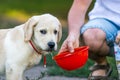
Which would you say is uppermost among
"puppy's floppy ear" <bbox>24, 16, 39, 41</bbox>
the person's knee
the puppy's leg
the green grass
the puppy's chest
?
the green grass

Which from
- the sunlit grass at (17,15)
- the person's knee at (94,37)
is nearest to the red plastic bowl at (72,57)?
the person's knee at (94,37)

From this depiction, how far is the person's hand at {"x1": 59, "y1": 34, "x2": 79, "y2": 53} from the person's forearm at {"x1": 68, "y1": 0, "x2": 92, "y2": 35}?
0.29 ft

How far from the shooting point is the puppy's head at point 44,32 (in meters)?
4.68

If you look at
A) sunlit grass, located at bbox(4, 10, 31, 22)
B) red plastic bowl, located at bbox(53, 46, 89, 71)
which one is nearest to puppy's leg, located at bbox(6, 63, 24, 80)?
red plastic bowl, located at bbox(53, 46, 89, 71)

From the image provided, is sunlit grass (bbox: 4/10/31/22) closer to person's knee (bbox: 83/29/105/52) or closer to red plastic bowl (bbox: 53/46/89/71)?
person's knee (bbox: 83/29/105/52)

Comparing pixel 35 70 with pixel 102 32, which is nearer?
pixel 102 32

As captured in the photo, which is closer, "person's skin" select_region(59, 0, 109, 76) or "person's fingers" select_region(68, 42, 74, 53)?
"person's fingers" select_region(68, 42, 74, 53)

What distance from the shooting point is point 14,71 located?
4820 millimetres

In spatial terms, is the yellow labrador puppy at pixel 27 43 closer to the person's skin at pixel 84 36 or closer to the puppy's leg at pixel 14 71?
the puppy's leg at pixel 14 71

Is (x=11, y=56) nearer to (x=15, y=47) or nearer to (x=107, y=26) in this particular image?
(x=15, y=47)

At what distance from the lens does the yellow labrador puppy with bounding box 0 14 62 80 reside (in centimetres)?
471

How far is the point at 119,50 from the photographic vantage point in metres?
4.65

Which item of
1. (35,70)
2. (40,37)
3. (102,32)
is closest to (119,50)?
(102,32)

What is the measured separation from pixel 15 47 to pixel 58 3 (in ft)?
12.1
